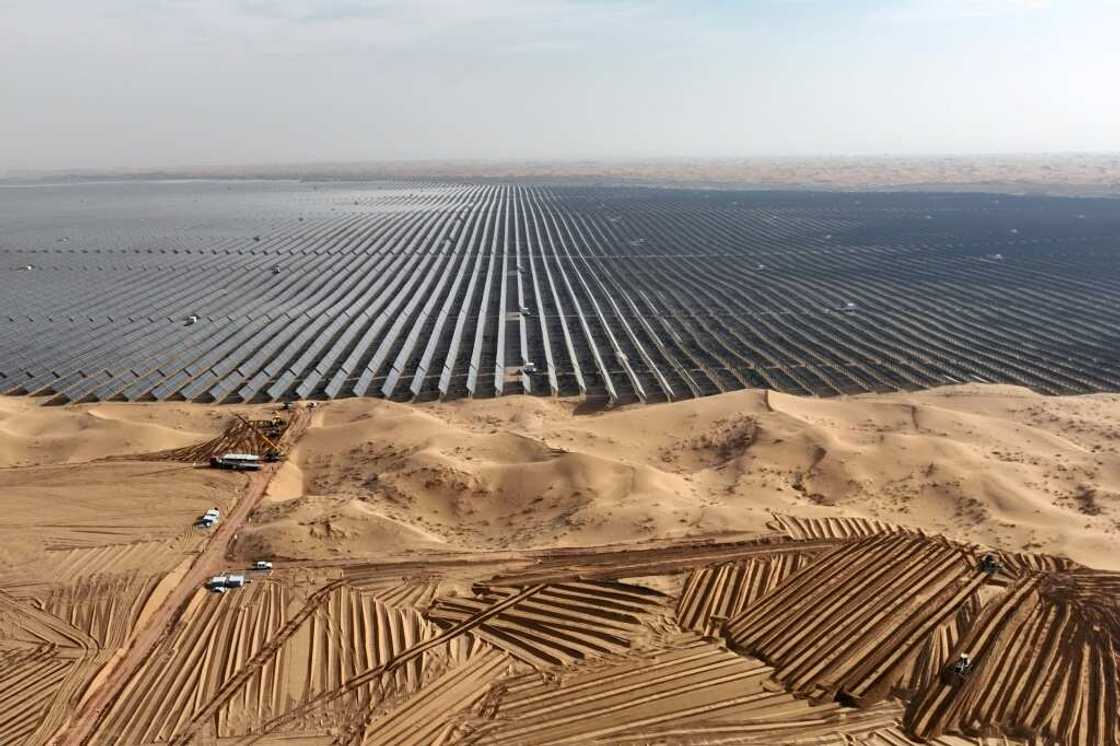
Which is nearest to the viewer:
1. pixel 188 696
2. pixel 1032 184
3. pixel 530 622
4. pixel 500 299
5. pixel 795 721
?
pixel 795 721

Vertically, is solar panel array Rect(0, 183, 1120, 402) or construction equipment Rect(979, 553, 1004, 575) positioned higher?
solar panel array Rect(0, 183, 1120, 402)

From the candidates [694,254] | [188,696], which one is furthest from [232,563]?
[694,254]

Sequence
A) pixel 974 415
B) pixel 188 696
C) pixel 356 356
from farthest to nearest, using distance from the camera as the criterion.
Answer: pixel 356 356
pixel 974 415
pixel 188 696

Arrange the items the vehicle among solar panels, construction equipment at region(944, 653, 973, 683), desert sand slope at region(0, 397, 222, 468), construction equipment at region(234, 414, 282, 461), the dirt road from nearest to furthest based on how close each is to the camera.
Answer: the dirt road
construction equipment at region(944, 653, 973, 683)
the vehicle among solar panels
construction equipment at region(234, 414, 282, 461)
desert sand slope at region(0, 397, 222, 468)

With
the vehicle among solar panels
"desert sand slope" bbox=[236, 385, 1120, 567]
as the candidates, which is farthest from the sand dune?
the vehicle among solar panels

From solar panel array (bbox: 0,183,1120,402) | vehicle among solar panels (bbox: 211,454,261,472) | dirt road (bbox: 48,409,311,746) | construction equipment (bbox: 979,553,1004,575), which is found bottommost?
dirt road (bbox: 48,409,311,746)

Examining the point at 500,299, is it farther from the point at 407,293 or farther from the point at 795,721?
the point at 795,721

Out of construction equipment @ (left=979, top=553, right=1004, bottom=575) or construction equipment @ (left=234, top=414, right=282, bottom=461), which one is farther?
construction equipment @ (left=234, top=414, right=282, bottom=461)

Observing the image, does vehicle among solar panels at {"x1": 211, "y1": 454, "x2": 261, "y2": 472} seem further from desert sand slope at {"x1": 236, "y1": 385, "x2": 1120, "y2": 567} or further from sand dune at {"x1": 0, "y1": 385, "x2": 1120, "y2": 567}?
sand dune at {"x1": 0, "y1": 385, "x2": 1120, "y2": 567}

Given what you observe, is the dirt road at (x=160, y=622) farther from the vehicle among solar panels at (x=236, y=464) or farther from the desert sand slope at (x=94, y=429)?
the desert sand slope at (x=94, y=429)
